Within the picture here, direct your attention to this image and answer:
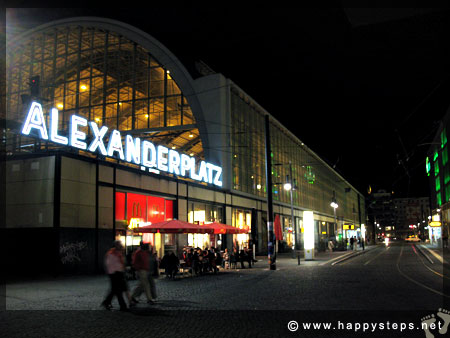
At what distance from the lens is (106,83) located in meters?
41.6

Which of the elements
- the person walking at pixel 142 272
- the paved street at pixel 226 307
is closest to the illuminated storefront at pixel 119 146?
the paved street at pixel 226 307

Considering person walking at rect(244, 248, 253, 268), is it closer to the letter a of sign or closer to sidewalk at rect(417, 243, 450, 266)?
sidewalk at rect(417, 243, 450, 266)

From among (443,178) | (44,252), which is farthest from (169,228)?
(443,178)

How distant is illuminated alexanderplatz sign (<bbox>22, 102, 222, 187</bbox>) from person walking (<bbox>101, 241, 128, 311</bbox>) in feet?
39.3

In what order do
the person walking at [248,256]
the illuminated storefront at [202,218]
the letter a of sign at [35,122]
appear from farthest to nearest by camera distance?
the illuminated storefront at [202,218] → the person walking at [248,256] → the letter a of sign at [35,122]

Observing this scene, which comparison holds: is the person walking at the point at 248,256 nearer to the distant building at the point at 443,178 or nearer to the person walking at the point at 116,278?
the person walking at the point at 116,278

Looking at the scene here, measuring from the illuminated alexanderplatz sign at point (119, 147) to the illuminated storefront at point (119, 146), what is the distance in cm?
7

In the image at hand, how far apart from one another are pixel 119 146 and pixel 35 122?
6.24m

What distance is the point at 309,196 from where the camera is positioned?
233ft

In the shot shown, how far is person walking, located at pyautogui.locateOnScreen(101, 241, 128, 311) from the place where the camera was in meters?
11.4

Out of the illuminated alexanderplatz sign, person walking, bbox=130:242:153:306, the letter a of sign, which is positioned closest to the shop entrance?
the illuminated alexanderplatz sign

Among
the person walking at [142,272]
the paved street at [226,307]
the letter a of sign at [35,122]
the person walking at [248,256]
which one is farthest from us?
the person walking at [248,256]

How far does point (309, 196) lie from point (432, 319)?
62737 mm

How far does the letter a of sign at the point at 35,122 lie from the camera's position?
821 inches
